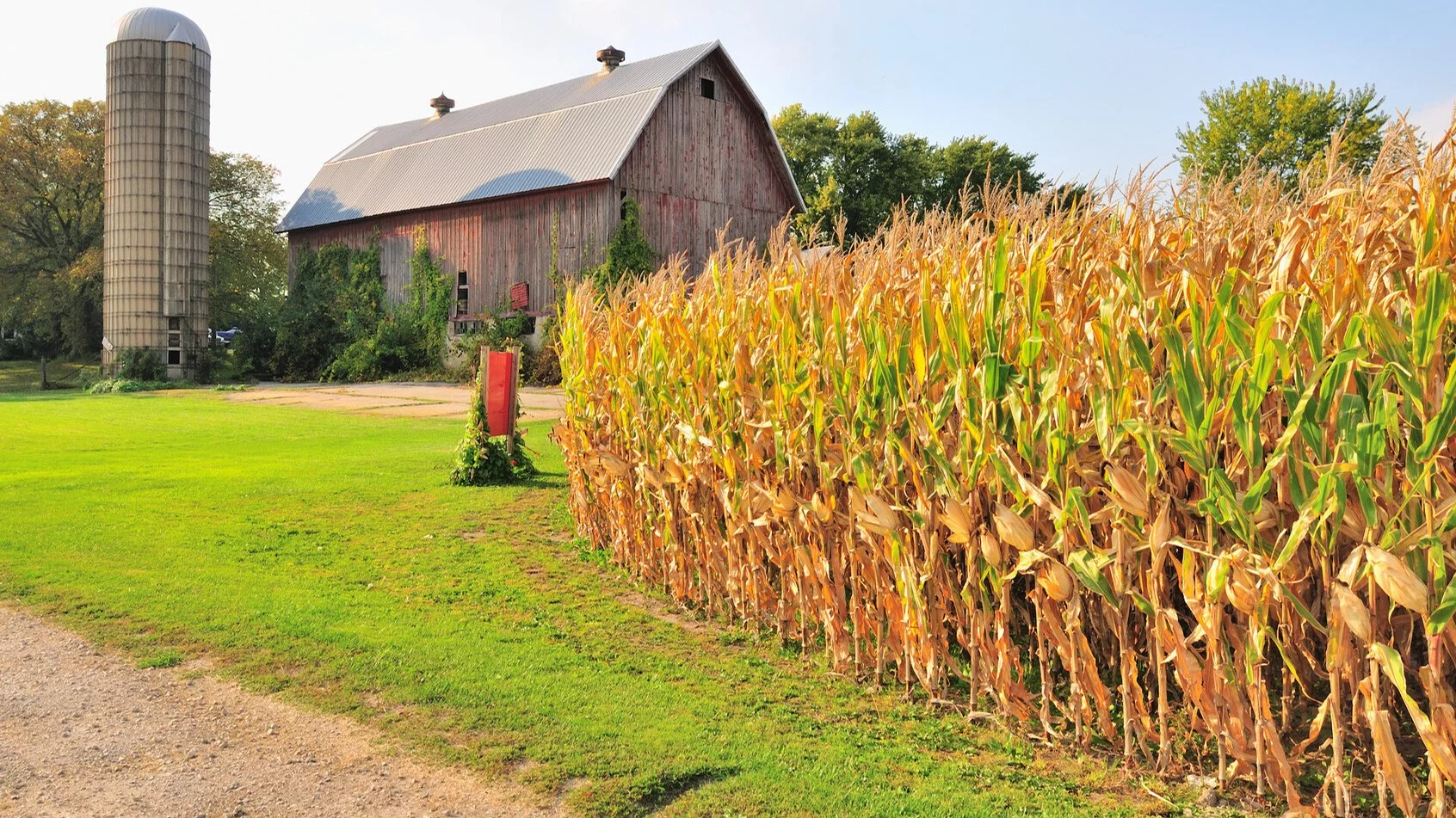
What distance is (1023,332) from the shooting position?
12.8 ft

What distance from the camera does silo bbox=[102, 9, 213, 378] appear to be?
3303 cm

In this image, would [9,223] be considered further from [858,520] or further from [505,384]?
[858,520]

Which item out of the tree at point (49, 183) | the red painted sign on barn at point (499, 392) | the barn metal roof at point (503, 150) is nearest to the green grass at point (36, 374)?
the tree at point (49, 183)

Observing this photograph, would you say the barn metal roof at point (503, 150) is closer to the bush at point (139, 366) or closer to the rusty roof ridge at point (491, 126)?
the rusty roof ridge at point (491, 126)

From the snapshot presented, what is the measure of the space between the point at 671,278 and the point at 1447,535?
14.8 ft

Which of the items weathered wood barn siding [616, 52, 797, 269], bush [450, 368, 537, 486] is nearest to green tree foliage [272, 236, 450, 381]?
weathered wood barn siding [616, 52, 797, 269]

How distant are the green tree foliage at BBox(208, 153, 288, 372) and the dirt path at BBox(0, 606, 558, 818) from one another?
34.2 meters

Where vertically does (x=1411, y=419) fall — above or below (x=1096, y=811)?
above

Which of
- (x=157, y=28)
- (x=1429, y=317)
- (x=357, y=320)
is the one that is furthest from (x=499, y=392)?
(x=157, y=28)

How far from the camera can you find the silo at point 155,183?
3303 cm

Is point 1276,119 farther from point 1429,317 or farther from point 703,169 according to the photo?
point 1429,317

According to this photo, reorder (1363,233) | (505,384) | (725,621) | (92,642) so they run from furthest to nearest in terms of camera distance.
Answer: (505,384)
(725,621)
(92,642)
(1363,233)

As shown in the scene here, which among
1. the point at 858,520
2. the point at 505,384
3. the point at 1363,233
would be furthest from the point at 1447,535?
the point at 505,384

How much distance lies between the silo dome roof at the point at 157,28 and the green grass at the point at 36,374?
11027 millimetres
